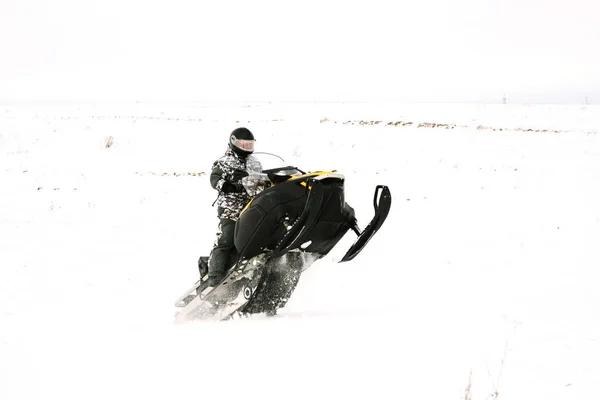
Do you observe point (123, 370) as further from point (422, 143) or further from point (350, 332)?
point (422, 143)

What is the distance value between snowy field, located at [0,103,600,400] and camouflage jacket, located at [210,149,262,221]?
1.15m

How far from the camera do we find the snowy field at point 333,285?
3.88m

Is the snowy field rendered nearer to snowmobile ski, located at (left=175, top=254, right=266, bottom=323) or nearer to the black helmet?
snowmobile ski, located at (left=175, top=254, right=266, bottom=323)

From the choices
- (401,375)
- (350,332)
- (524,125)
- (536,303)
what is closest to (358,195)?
(536,303)

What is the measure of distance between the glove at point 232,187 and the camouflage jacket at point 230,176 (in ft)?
0.12

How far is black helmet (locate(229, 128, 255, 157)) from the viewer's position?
5324mm

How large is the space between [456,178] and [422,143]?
6.11 m

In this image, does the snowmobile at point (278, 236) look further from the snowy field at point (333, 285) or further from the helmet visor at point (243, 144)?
the helmet visor at point (243, 144)

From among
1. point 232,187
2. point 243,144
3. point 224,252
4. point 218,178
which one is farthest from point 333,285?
point 243,144

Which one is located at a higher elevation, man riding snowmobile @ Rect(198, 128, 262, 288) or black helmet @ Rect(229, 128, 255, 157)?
black helmet @ Rect(229, 128, 255, 157)

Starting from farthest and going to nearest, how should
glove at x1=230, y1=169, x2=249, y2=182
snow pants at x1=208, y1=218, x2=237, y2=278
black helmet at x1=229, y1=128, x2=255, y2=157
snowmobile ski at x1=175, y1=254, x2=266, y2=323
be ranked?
snow pants at x1=208, y1=218, x2=237, y2=278 < black helmet at x1=229, y1=128, x2=255, y2=157 < snowmobile ski at x1=175, y1=254, x2=266, y2=323 < glove at x1=230, y1=169, x2=249, y2=182

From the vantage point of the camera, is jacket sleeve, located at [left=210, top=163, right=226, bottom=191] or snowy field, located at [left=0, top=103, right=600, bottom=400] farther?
jacket sleeve, located at [left=210, top=163, right=226, bottom=191]

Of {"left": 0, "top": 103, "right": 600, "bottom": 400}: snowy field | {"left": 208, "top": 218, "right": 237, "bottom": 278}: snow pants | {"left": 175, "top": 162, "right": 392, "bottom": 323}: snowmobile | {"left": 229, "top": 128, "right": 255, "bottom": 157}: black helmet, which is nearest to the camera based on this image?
{"left": 0, "top": 103, "right": 600, "bottom": 400}: snowy field

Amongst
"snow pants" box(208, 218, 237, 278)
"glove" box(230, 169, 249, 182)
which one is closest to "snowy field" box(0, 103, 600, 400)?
"snow pants" box(208, 218, 237, 278)
